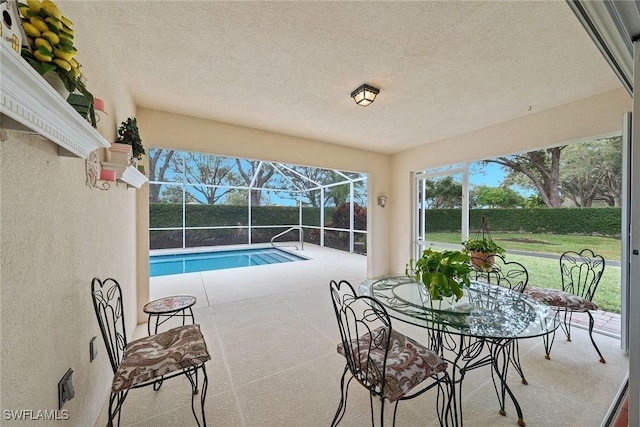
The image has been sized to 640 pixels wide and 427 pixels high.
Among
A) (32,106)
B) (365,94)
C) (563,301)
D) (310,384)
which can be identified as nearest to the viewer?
(32,106)

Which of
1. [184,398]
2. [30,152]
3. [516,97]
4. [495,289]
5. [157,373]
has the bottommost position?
[184,398]

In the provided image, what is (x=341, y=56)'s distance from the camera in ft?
6.41

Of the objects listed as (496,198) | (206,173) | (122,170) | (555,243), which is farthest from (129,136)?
(206,173)

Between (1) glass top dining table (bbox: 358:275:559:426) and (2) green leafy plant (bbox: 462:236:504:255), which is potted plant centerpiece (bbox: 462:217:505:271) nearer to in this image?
(2) green leafy plant (bbox: 462:236:504:255)

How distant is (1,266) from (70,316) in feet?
2.03

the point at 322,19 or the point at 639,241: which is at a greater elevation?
the point at 322,19

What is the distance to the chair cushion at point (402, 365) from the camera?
1230 mm

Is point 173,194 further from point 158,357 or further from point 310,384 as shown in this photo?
point 310,384

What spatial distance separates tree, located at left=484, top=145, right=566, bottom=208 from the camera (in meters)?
3.59

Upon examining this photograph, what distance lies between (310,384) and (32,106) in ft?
7.21

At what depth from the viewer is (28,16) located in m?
0.77

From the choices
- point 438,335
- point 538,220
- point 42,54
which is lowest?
point 438,335

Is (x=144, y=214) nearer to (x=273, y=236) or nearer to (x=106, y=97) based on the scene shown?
(x=106, y=97)

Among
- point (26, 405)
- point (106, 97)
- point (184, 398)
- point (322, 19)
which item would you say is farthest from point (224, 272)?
point (322, 19)
